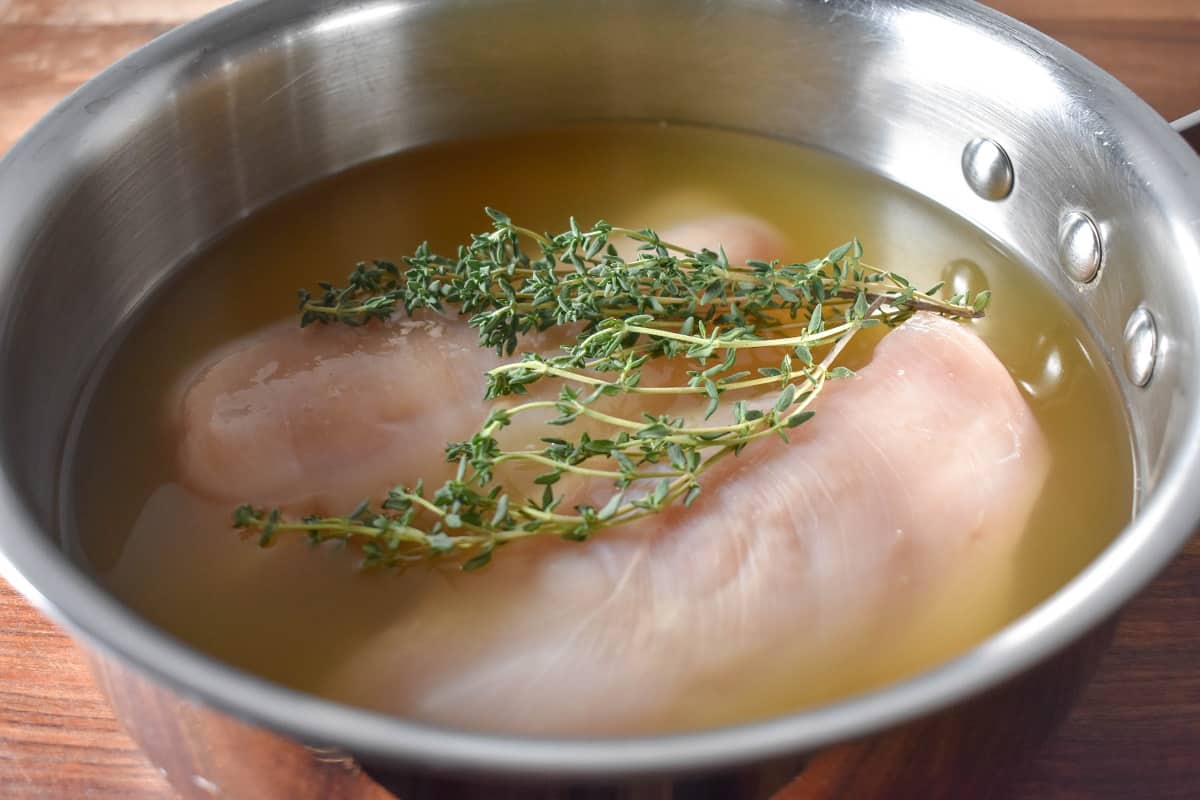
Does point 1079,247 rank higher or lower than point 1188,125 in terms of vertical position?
lower

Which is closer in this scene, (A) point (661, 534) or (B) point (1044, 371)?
(A) point (661, 534)

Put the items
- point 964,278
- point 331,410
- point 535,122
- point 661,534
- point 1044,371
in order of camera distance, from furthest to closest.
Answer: point 535,122, point 964,278, point 1044,371, point 331,410, point 661,534

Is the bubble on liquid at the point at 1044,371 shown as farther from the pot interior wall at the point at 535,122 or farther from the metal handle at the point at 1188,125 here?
the metal handle at the point at 1188,125

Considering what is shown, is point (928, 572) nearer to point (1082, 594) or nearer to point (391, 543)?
point (1082, 594)

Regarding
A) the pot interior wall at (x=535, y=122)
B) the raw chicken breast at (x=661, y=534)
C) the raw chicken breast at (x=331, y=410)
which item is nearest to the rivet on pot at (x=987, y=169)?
the pot interior wall at (x=535, y=122)

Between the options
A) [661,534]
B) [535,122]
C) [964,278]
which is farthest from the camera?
[535,122]

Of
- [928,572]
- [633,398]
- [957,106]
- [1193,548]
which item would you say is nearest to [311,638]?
[633,398]

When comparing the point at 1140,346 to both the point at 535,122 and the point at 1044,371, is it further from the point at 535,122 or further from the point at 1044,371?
the point at 535,122

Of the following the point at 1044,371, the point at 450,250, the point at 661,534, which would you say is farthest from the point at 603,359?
the point at 1044,371
